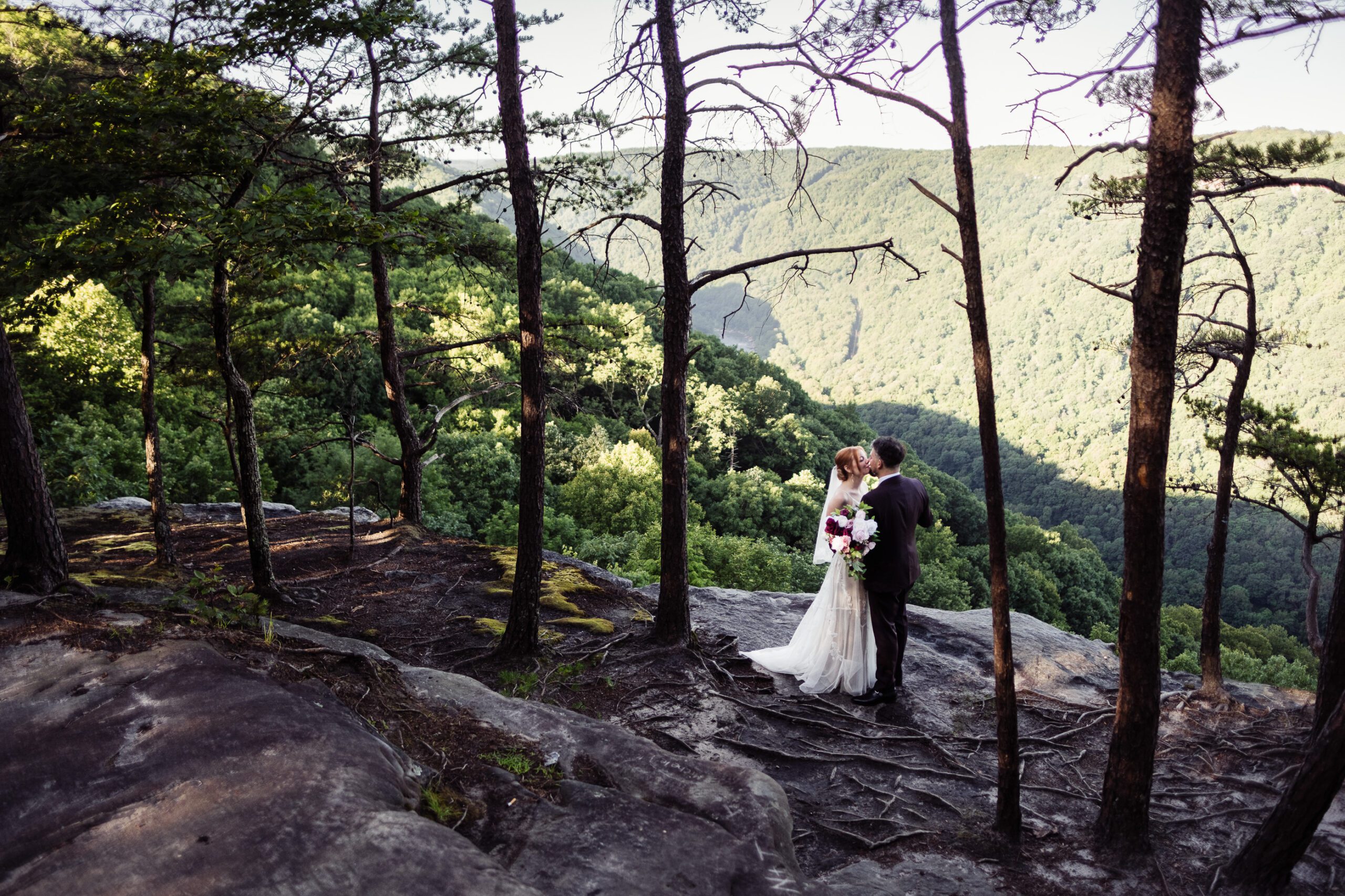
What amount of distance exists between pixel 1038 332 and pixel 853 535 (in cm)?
12117

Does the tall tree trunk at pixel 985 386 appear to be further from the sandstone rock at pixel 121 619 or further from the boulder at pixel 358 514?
the boulder at pixel 358 514

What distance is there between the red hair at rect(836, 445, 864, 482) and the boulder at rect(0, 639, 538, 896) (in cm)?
437

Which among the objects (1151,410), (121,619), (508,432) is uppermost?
(1151,410)

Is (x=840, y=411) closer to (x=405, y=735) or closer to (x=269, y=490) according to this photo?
(x=269, y=490)

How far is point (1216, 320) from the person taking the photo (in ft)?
24.5

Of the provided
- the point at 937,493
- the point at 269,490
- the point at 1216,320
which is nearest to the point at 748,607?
the point at 1216,320

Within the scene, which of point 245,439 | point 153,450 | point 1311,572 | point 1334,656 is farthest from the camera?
point 1311,572

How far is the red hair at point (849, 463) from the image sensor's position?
6.54m

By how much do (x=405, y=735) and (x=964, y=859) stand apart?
3069 millimetres

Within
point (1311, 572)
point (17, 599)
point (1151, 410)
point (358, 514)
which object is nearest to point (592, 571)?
point (17, 599)

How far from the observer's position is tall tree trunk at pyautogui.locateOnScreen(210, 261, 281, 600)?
6422mm

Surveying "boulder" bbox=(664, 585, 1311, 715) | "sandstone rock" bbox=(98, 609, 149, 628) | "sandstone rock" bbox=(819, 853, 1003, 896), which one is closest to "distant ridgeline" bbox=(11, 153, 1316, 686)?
"sandstone rock" bbox=(98, 609, 149, 628)

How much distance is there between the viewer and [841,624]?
21.3 feet

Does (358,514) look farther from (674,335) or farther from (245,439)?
(674,335)
